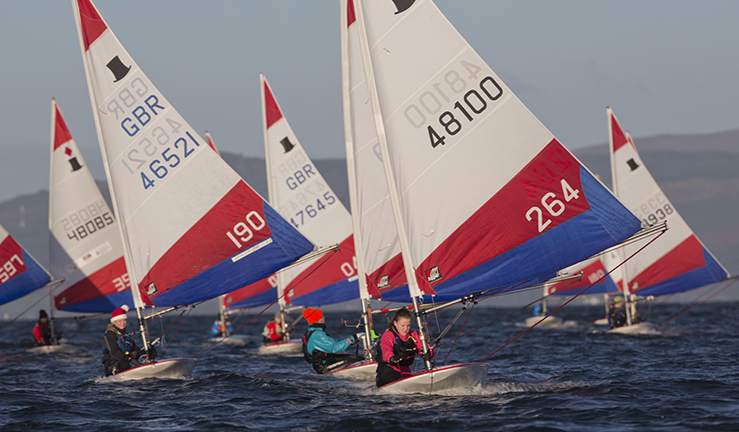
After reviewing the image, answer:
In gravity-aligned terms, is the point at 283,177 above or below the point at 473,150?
above

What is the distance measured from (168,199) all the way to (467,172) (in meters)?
6.15

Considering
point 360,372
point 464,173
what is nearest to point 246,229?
point 360,372

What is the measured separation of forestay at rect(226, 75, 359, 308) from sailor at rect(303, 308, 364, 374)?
8.58m

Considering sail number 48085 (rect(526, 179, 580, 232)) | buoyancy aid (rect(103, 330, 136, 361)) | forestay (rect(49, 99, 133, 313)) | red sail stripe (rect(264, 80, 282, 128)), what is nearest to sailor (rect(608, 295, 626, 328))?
red sail stripe (rect(264, 80, 282, 128))

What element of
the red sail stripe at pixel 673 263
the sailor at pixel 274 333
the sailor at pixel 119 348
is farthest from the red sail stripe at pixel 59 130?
the red sail stripe at pixel 673 263

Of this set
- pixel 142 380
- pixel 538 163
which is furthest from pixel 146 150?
pixel 538 163

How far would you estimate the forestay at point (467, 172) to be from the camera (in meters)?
10.4

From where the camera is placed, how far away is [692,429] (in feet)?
26.2

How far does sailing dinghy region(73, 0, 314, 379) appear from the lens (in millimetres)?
13789

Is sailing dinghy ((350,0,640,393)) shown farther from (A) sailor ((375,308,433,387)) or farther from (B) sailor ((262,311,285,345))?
(B) sailor ((262,311,285,345))

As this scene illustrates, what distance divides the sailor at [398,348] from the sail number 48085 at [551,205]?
2171 mm

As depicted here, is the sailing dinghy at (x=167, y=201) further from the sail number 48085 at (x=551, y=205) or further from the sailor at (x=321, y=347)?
the sail number 48085 at (x=551, y=205)

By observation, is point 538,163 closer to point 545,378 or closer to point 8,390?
point 545,378

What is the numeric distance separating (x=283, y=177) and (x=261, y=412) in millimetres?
13091
